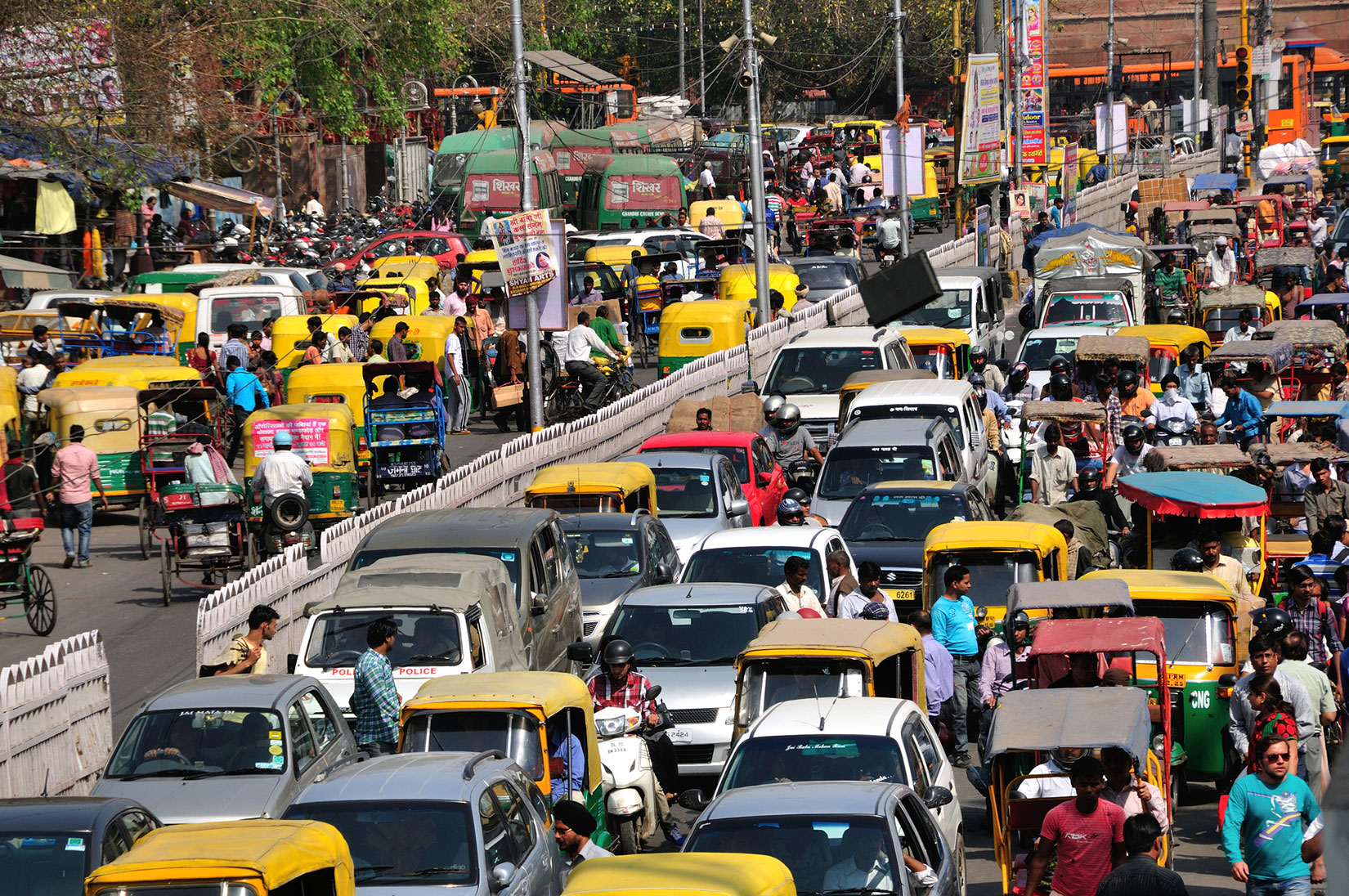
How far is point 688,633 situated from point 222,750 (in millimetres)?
4054

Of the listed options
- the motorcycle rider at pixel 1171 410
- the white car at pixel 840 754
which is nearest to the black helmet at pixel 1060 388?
the motorcycle rider at pixel 1171 410

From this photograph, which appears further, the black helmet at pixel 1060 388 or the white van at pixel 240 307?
the white van at pixel 240 307

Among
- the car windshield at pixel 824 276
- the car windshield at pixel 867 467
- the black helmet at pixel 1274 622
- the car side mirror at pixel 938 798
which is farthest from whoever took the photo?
the car windshield at pixel 824 276

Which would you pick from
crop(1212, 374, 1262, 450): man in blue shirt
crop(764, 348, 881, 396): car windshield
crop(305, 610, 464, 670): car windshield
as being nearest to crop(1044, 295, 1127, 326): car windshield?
crop(764, 348, 881, 396): car windshield

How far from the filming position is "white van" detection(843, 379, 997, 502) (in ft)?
68.6

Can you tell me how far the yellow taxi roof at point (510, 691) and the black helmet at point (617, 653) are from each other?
48 cm

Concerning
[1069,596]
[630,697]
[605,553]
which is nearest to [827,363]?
[605,553]

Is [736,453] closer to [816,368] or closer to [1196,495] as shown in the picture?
[816,368]

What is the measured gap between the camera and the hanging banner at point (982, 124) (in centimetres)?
3522

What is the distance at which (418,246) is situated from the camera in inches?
1623

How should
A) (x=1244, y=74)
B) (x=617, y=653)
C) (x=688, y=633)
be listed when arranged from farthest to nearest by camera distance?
1. (x=1244, y=74)
2. (x=688, y=633)
3. (x=617, y=653)

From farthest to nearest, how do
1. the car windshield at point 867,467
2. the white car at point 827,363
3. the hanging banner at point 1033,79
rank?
the hanging banner at point 1033,79, the white car at point 827,363, the car windshield at point 867,467

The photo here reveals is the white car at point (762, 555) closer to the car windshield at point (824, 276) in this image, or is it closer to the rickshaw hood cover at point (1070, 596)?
the rickshaw hood cover at point (1070, 596)

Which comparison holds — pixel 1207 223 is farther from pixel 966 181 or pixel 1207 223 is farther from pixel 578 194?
pixel 578 194
